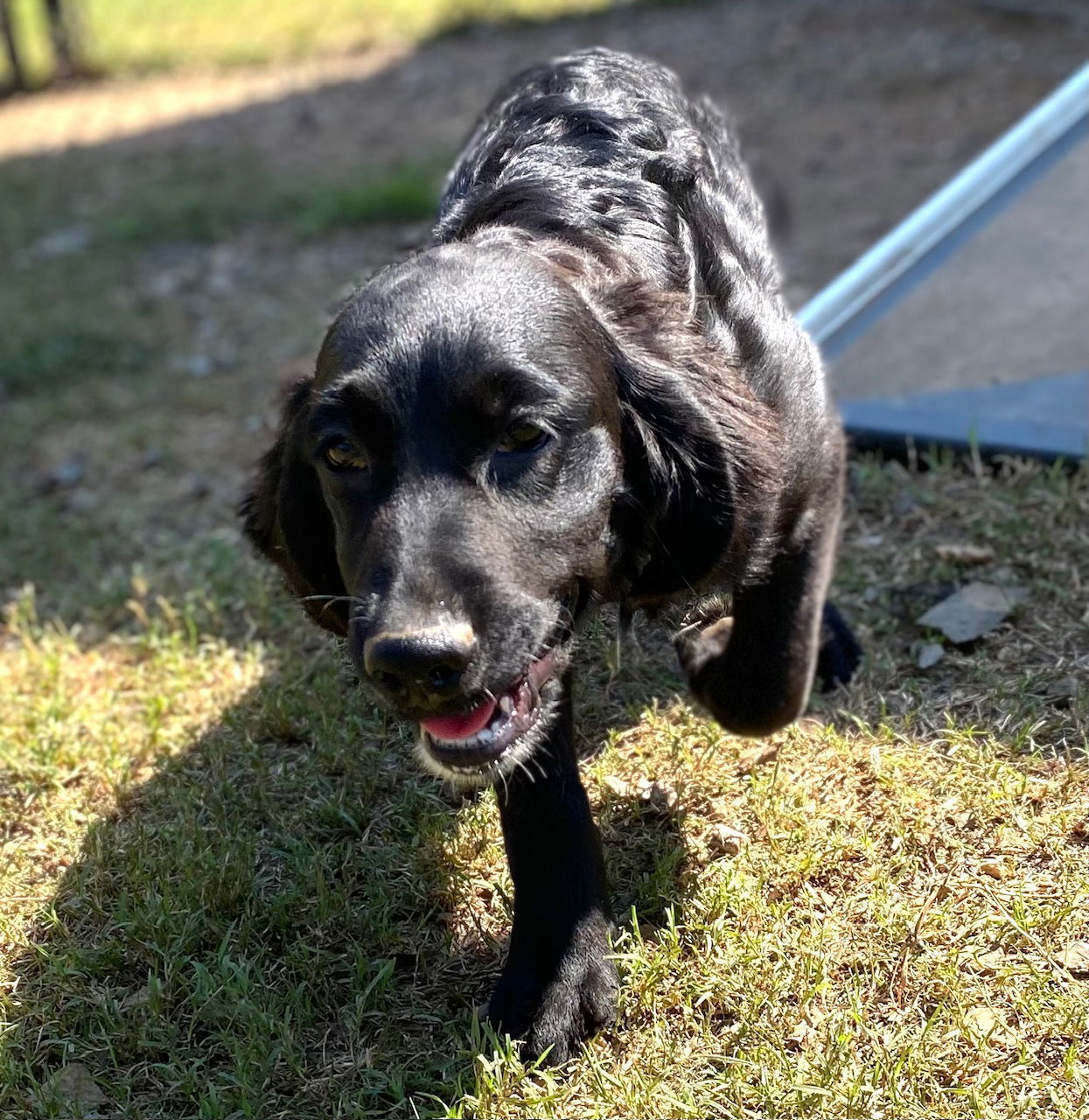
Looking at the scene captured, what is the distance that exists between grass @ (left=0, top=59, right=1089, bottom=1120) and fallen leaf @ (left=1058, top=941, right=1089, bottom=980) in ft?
0.04

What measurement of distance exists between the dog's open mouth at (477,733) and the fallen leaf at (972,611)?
161cm

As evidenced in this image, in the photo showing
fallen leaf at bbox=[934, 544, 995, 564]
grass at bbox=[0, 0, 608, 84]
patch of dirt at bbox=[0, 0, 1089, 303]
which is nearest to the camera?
fallen leaf at bbox=[934, 544, 995, 564]

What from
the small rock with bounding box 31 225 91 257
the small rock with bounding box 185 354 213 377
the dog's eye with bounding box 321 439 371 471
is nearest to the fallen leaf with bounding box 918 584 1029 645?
the dog's eye with bounding box 321 439 371 471

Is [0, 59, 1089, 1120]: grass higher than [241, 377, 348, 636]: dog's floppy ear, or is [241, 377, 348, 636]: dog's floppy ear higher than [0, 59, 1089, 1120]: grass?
[241, 377, 348, 636]: dog's floppy ear

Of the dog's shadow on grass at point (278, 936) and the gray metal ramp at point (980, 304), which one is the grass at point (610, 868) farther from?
the gray metal ramp at point (980, 304)

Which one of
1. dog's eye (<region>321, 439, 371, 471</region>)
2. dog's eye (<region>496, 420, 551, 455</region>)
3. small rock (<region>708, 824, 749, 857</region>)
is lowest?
small rock (<region>708, 824, 749, 857</region>)

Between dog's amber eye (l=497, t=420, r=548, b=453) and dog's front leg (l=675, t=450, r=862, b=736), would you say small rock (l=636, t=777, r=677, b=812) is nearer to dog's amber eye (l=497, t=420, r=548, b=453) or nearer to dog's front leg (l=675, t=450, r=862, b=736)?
dog's front leg (l=675, t=450, r=862, b=736)

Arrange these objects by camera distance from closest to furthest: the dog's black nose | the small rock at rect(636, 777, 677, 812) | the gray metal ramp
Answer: the dog's black nose
the small rock at rect(636, 777, 677, 812)
the gray metal ramp

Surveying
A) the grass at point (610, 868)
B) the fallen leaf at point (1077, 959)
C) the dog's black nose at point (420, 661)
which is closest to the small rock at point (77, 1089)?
the grass at point (610, 868)

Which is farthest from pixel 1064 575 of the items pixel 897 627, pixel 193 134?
pixel 193 134

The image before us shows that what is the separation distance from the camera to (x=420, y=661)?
8.09 feet

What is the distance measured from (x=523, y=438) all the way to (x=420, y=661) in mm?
542

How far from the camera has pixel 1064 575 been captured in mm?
4105

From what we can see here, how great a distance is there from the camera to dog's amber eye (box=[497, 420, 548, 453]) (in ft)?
9.15
